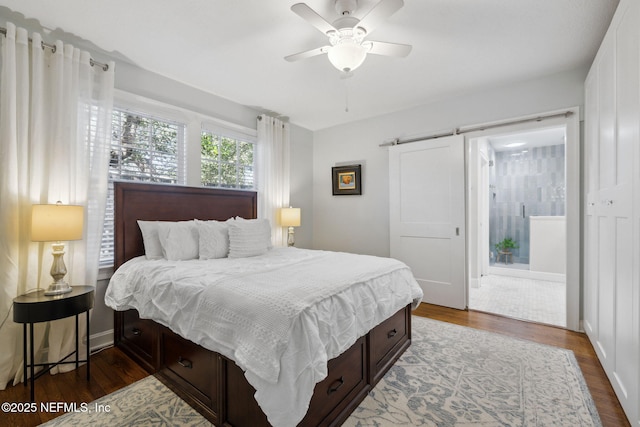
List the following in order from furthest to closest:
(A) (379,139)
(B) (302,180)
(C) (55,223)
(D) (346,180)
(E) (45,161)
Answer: (B) (302,180)
(D) (346,180)
(A) (379,139)
(E) (45,161)
(C) (55,223)

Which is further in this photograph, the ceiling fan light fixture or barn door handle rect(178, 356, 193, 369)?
the ceiling fan light fixture

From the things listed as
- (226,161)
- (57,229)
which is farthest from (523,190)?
(57,229)

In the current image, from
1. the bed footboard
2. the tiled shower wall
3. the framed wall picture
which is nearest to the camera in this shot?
the bed footboard

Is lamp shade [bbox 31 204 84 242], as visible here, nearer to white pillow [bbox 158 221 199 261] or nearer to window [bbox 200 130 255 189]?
white pillow [bbox 158 221 199 261]

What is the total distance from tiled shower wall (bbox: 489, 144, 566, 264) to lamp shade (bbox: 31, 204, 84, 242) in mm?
6770

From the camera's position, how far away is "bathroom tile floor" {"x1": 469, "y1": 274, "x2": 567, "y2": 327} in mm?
3350

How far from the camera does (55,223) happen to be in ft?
6.47

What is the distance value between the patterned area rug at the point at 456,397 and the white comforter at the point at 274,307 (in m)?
0.49

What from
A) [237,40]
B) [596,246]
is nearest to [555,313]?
[596,246]

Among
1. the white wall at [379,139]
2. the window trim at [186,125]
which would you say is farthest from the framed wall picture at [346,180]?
the window trim at [186,125]

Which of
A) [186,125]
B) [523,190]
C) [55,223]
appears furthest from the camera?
[523,190]

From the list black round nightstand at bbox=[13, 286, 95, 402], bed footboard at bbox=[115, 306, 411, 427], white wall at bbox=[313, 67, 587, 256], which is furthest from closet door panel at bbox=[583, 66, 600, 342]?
black round nightstand at bbox=[13, 286, 95, 402]

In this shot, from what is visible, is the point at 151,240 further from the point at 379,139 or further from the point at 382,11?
the point at 379,139

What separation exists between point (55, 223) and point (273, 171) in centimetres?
256
